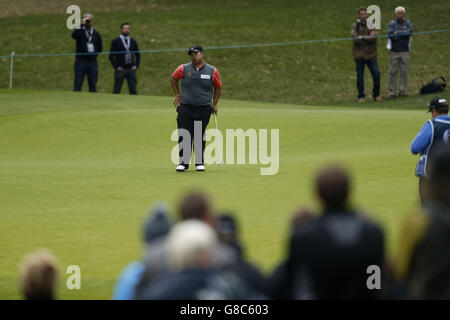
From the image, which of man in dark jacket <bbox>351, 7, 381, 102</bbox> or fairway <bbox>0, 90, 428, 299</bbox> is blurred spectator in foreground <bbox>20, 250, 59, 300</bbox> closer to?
fairway <bbox>0, 90, 428, 299</bbox>

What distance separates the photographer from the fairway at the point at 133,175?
35.1 ft

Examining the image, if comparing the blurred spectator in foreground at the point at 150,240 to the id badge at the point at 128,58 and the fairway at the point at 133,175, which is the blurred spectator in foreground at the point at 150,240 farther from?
the id badge at the point at 128,58

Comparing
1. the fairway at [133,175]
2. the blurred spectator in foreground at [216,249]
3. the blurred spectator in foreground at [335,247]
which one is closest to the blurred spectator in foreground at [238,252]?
the blurred spectator in foreground at [216,249]

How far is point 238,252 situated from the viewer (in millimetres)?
5715

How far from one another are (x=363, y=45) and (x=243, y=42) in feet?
57.3

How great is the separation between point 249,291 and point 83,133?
17.9 m

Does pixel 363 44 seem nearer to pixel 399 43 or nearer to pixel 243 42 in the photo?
pixel 399 43

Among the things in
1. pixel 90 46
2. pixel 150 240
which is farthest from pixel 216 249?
pixel 90 46

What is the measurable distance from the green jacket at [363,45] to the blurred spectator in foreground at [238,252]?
23191mm

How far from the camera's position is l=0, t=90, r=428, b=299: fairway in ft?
35.1

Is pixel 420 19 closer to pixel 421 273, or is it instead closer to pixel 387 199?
pixel 387 199

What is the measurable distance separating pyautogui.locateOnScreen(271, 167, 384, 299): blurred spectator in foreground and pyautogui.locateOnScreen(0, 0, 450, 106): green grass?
29.4m

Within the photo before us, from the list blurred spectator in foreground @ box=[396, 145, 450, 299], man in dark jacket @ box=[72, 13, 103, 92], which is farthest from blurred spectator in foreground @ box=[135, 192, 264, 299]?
man in dark jacket @ box=[72, 13, 103, 92]
